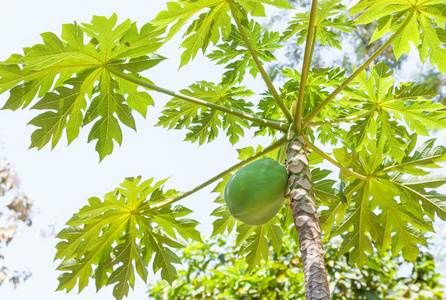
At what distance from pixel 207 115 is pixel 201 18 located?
29.8 inches

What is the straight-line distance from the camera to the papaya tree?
6.62 feet

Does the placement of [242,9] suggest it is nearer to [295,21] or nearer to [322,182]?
[295,21]

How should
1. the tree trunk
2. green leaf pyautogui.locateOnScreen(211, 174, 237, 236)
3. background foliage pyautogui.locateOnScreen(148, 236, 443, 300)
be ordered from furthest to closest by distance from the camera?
background foliage pyautogui.locateOnScreen(148, 236, 443, 300)
green leaf pyautogui.locateOnScreen(211, 174, 237, 236)
the tree trunk

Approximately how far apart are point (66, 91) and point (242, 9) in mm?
1088

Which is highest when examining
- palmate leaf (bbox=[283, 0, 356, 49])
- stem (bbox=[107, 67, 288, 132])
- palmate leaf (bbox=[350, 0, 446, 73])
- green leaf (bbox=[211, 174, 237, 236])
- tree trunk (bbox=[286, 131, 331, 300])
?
palmate leaf (bbox=[283, 0, 356, 49])

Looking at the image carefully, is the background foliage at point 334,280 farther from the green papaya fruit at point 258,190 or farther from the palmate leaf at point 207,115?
the green papaya fruit at point 258,190

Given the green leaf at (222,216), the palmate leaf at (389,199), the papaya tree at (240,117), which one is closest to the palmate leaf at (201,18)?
the papaya tree at (240,117)

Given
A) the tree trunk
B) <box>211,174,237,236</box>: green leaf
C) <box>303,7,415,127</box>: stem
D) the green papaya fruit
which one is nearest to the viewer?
the tree trunk

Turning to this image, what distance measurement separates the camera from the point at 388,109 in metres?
2.45

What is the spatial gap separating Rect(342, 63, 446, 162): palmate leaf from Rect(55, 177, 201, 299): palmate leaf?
1.24 m

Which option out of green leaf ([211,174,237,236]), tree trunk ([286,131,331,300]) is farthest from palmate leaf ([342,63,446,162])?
green leaf ([211,174,237,236])

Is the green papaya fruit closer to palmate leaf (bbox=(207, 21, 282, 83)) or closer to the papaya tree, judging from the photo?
the papaya tree

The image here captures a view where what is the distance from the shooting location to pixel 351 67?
362 inches

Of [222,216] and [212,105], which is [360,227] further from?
[212,105]
